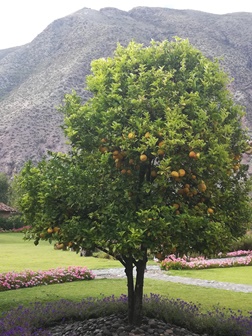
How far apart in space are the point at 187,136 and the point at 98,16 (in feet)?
377

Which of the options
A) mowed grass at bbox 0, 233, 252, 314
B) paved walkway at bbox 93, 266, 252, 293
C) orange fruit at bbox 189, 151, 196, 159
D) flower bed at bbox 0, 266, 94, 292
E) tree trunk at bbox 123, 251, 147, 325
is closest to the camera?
orange fruit at bbox 189, 151, 196, 159

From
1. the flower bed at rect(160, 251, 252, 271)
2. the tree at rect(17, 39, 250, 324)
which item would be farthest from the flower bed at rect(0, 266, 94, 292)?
the tree at rect(17, 39, 250, 324)

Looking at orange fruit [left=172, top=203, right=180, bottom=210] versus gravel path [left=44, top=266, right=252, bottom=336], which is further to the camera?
gravel path [left=44, top=266, right=252, bottom=336]

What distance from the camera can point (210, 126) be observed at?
7625 mm

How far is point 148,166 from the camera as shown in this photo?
7.92 meters

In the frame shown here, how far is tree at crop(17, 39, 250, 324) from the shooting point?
6.95 m

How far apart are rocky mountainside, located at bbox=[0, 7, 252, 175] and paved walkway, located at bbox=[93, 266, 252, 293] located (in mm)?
41835

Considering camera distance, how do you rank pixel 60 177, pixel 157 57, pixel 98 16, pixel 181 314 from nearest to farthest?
pixel 60 177, pixel 157 57, pixel 181 314, pixel 98 16

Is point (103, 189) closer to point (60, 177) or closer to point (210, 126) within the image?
point (60, 177)

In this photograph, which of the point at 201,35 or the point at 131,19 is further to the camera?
the point at 131,19

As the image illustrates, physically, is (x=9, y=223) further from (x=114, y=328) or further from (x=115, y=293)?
(x=114, y=328)

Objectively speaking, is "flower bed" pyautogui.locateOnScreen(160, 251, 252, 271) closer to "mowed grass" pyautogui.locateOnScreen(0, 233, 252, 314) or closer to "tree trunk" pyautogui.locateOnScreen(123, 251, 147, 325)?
"mowed grass" pyautogui.locateOnScreen(0, 233, 252, 314)

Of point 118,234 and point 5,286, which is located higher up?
point 118,234

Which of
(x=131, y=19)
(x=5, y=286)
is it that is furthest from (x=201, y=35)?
(x=5, y=286)
